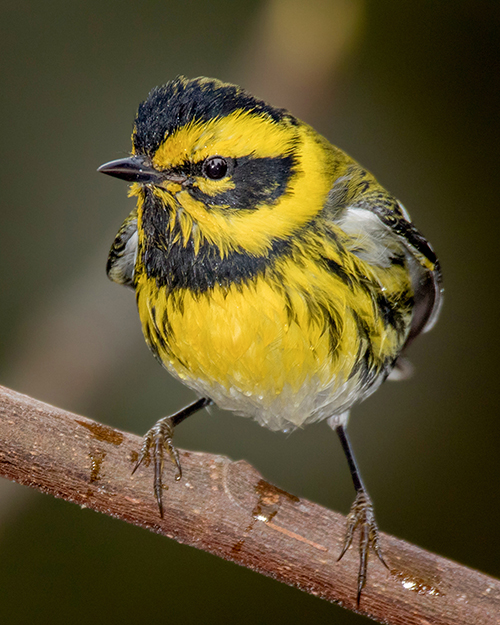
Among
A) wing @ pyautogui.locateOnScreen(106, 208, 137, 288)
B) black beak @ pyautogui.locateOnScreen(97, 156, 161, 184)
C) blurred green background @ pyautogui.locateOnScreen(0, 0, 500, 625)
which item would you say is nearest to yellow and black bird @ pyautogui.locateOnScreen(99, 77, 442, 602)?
black beak @ pyautogui.locateOnScreen(97, 156, 161, 184)

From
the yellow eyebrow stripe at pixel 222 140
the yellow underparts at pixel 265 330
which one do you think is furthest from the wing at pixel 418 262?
the yellow eyebrow stripe at pixel 222 140

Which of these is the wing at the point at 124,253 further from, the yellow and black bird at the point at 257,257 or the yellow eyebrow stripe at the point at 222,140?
the yellow eyebrow stripe at the point at 222,140

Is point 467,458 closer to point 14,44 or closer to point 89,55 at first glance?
point 89,55

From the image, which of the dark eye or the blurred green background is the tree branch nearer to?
the dark eye

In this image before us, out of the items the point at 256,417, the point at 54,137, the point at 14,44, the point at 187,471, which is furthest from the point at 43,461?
the point at 14,44

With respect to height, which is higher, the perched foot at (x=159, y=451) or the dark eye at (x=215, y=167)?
the dark eye at (x=215, y=167)

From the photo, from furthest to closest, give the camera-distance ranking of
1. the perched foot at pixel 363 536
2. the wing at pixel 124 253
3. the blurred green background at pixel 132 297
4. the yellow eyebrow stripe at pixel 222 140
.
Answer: the blurred green background at pixel 132 297
the wing at pixel 124 253
the perched foot at pixel 363 536
the yellow eyebrow stripe at pixel 222 140
